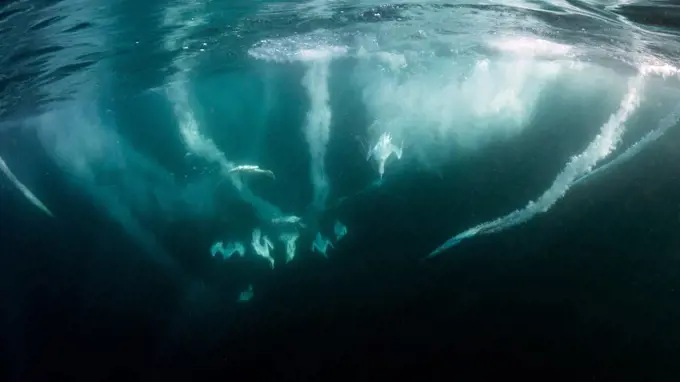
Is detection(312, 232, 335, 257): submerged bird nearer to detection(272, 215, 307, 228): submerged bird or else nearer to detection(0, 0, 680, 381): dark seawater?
detection(0, 0, 680, 381): dark seawater

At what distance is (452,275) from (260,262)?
4705 mm

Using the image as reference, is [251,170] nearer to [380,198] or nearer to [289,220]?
[289,220]

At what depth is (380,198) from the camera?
37.2 ft

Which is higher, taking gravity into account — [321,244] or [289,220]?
[289,220]

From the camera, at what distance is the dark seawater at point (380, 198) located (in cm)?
901

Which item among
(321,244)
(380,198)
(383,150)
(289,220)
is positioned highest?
(383,150)

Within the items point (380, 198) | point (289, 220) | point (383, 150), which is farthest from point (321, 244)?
point (383, 150)

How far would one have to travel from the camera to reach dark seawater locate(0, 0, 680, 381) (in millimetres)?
9008

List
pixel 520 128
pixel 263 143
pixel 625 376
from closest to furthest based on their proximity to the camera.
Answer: pixel 625 376, pixel 520 128, pixel 263 143

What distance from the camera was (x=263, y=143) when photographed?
14.6m

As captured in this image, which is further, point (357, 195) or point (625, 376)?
point (357, 195)

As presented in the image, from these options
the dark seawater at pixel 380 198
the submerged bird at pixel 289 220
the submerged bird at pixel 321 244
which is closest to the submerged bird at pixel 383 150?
the dark seawater at pixel 380 198

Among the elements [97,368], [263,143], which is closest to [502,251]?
[263,143]

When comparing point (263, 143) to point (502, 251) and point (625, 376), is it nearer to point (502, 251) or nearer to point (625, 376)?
point (502, 251)
